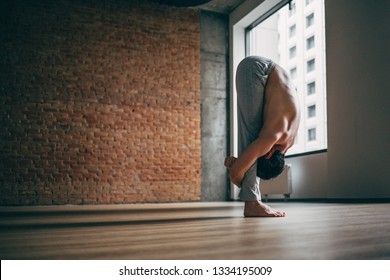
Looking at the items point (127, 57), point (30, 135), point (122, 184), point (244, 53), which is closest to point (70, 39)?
point (127, 57)

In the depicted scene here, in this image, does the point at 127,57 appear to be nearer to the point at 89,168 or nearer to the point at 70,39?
the point at 70,39

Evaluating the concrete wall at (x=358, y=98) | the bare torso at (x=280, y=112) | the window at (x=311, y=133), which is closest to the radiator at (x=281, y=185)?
the concrete wall at (x=358, y=98)

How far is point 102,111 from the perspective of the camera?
739cm

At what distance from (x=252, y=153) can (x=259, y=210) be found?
34cm

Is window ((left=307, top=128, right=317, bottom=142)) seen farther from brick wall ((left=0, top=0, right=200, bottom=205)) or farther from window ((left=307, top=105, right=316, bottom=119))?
brick wall ((left=0, top=0, right=200, bottom=205))

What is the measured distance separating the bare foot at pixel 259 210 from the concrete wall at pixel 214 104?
19.3 ft

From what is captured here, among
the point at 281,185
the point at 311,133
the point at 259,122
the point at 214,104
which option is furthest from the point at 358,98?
the point at 311,133

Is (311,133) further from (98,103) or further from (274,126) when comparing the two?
(274,126)

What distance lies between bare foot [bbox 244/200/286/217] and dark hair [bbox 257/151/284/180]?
177mm

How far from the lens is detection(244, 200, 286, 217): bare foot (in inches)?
87.0

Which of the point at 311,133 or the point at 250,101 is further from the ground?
the point at 311,133

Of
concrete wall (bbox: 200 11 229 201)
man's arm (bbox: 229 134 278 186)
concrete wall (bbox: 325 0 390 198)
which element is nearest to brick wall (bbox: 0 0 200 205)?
concrete wall (bbox: 200 11 229 201)

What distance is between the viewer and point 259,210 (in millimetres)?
2258
